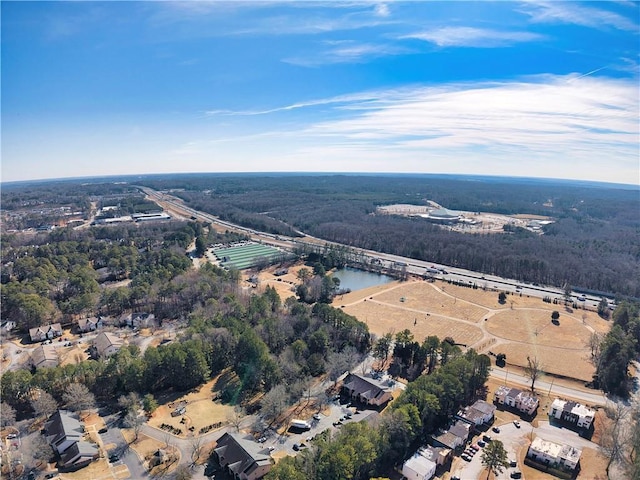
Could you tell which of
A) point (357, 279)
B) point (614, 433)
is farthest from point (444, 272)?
point (614, 433)

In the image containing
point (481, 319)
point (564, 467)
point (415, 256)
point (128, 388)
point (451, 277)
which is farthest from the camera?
point (415, 256)

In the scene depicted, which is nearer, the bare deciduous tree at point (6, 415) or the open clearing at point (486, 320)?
the bare deciduous tree at point (6, 415)

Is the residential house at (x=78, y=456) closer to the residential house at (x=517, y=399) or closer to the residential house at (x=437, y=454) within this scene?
the residential house at (x=437, y=454)

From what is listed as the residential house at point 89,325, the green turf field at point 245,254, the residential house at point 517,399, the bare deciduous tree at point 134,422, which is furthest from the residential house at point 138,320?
the residential house at point 517,399

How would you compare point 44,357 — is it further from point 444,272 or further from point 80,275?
point 444,272

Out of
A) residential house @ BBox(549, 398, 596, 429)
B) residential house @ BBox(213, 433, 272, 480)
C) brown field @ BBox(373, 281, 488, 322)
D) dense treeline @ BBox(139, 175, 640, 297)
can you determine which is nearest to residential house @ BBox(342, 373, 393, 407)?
residential house @ BBox(213, 433, 272, 480)

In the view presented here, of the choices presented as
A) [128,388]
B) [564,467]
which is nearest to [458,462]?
[564,467]

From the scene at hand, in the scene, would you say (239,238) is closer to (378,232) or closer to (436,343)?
(378,232)
